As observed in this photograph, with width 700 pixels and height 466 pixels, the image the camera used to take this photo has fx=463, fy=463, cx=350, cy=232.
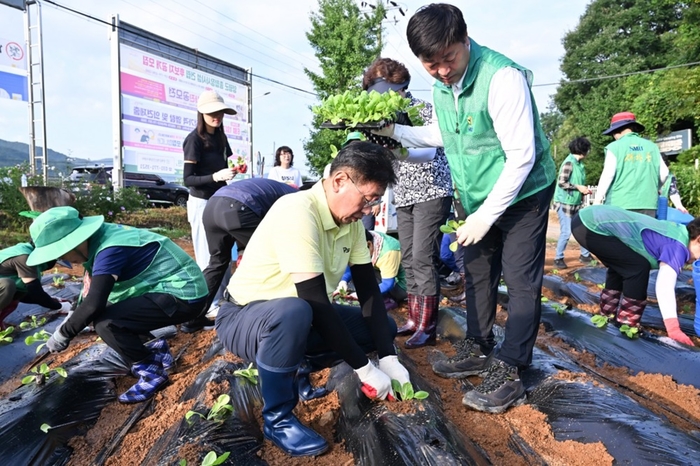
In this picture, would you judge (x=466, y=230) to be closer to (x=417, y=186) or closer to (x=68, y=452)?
(x=417, y=186)

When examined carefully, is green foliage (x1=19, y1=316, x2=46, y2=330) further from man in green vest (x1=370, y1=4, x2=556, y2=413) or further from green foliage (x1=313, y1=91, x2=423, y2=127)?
man in green vest (x1=370, y1=4, x2=556, y2=413)

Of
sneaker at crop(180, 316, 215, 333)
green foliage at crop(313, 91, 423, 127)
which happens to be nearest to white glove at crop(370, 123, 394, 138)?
green foliage at crop(313, 91, 423, 127)

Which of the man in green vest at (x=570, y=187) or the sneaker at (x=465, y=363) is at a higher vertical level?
the man in green vest at (x=570, y=187)

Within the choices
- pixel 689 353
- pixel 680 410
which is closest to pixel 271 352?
pixel 680 410

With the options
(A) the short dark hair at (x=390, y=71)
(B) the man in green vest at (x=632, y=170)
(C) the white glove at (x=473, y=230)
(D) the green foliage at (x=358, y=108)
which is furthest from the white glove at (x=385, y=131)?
(B) the man in green vest at (x=632, y=170)

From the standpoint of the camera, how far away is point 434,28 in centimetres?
177

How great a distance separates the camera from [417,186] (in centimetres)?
276

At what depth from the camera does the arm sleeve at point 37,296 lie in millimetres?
2988

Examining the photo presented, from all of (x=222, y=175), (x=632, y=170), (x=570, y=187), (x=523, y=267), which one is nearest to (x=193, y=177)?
(x=222, y=175)

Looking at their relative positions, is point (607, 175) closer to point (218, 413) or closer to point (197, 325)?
point (197, 325)

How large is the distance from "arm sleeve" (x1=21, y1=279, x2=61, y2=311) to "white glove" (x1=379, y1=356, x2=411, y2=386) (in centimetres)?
242

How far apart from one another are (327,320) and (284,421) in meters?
0.39

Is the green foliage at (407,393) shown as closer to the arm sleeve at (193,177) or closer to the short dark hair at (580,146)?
the arm sleeve at (193,177)

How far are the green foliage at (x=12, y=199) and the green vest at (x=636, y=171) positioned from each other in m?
7.16
